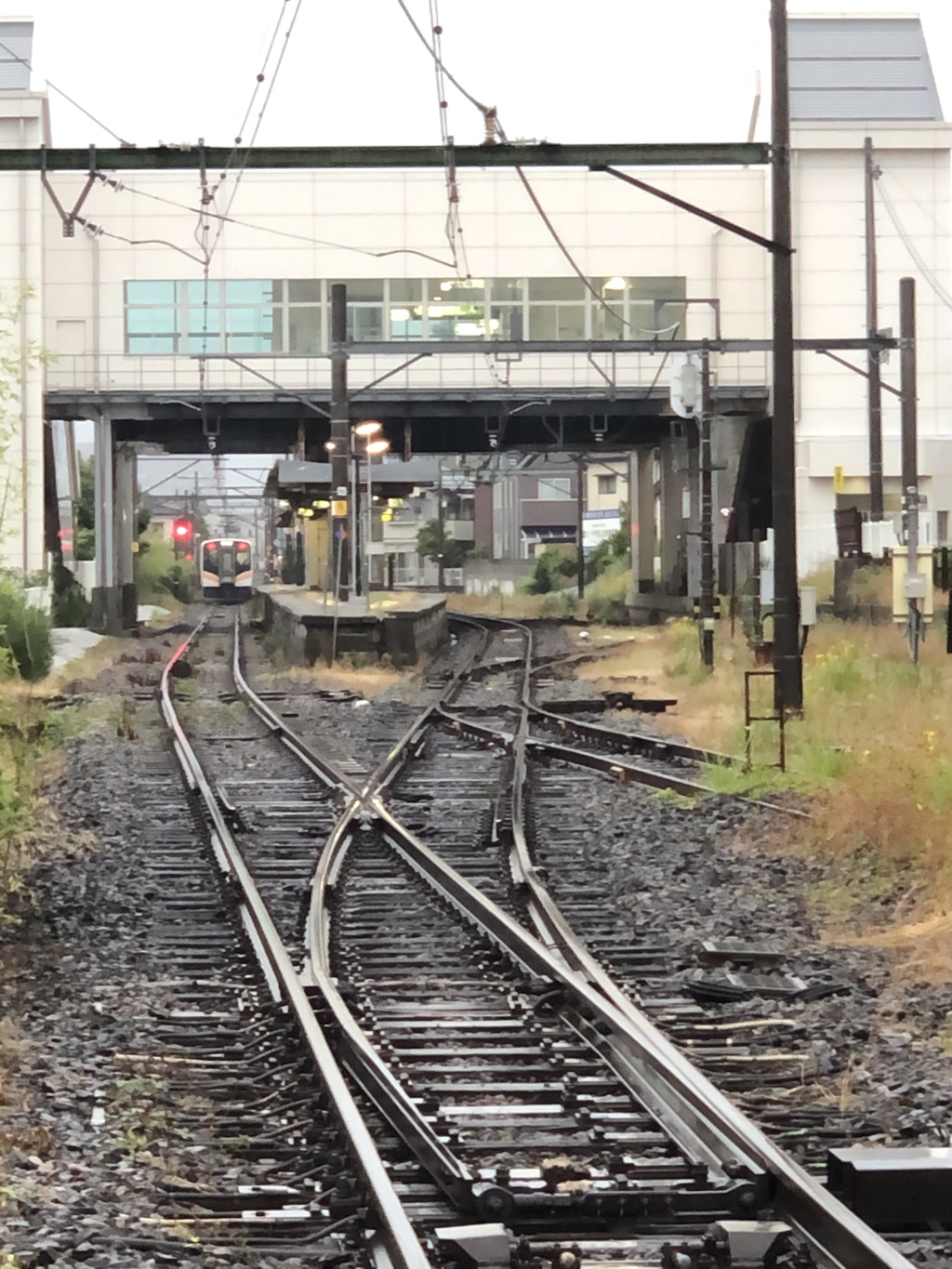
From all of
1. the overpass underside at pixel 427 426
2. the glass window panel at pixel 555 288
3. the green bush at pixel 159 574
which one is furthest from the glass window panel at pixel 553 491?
the glass window panel at pixel 555 288

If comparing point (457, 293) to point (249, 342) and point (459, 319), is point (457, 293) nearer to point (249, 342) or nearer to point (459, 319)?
point (459, 319)

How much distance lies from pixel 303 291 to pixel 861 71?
52.2 feet

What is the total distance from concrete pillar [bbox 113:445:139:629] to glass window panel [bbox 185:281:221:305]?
19.2 ft

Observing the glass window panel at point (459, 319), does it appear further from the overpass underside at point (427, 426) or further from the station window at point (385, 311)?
the overpass underside at point (427, 426)

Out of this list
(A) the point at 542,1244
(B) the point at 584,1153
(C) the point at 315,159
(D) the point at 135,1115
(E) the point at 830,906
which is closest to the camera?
(A) the point at 542,1244

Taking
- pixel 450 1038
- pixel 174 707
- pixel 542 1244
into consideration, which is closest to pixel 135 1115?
pixel 450 1038

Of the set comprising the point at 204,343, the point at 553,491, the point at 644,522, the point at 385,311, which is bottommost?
the point at 644,522

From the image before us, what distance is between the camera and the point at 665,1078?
19.9ft

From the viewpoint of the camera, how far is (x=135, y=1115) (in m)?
6.06

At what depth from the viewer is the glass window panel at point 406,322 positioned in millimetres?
46469

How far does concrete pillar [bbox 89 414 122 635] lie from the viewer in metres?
44.9

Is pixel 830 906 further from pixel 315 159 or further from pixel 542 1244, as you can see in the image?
pixel 315 159

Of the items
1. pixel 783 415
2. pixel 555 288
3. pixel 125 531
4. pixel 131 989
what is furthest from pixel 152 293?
pixel 131 989

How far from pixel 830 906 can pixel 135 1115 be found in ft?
16.2
